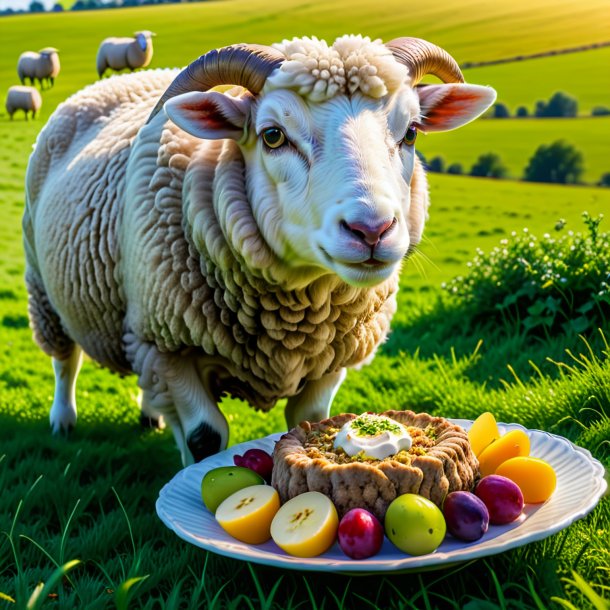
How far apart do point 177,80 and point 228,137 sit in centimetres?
34

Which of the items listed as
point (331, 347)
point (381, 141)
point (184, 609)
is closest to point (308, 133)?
point (381, 141)

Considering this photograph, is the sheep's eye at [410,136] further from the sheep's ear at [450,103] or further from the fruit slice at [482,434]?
the fruit slice at [482,434]

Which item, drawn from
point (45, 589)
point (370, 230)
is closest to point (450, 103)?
point (370, 230)

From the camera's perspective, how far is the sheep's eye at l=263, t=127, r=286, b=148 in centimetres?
325

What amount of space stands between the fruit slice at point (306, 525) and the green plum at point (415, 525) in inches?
7.2

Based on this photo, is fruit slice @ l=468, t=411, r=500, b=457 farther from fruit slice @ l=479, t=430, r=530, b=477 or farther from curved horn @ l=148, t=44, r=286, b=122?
curved horn @ l=148, t=44, r=286, b=122

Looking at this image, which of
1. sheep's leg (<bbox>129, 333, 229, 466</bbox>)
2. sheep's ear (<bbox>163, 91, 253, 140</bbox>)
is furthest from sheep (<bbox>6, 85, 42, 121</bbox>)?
sheep's ear (<bbox>163, 91, 253, 140</bbox>)

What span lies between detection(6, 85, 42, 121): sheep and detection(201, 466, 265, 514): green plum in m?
13.0

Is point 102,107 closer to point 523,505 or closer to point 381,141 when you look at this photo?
point 381,141

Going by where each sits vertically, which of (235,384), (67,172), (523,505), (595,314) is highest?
(67,172)

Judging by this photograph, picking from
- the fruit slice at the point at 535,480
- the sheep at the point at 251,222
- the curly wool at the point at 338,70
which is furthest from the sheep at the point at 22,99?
the fruit slice at the point at 535,480

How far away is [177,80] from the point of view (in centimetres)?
354

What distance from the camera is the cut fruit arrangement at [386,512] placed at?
2693 millimetres

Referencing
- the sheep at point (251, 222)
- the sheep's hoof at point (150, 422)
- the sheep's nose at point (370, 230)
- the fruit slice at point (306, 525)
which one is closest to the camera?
the fruit slice at point (306, 525)
